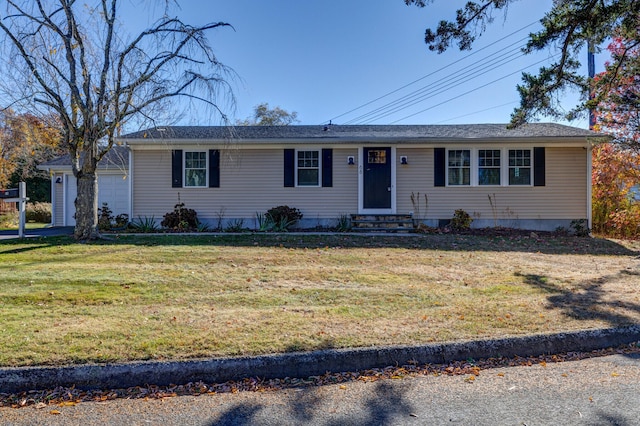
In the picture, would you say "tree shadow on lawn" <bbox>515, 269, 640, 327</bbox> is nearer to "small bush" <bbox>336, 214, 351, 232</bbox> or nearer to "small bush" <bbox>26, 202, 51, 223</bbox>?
"small bush" <bbox>336, 214, 351, 232</bbox>

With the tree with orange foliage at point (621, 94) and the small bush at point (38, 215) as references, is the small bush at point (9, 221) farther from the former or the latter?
the tree with orange foliage at point (621, 94)

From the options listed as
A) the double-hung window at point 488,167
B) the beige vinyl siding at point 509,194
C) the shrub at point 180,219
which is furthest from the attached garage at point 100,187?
the double-hung window at point 488,167

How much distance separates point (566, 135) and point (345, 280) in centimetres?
970

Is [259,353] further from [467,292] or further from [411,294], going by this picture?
[467,292]

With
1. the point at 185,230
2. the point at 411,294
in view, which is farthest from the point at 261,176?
the point at 411,294

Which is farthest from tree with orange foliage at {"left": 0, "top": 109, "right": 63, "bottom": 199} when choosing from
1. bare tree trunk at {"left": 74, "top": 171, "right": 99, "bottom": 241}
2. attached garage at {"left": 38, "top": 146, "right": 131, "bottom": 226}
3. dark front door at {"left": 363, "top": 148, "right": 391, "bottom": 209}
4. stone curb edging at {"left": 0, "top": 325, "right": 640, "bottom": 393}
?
stone curb edging at {"left": 0, "top": 325, "right": 640, "bottom": 393}

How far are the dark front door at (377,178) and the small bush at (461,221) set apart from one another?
2.04 meters

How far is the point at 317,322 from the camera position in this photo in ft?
14.2

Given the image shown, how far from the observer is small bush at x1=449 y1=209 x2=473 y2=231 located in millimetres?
12594

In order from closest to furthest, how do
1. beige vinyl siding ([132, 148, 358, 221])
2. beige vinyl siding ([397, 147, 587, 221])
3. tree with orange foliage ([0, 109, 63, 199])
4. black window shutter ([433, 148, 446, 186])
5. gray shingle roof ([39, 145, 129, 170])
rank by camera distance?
1. beige vinyl siding ([397, 147, 587, 221])
2. black window shutter ([433, 148, 446, 186])
3. beige vinyl siding ([132, 148, 358, 221])
4. gray shingle roof ([39, 145, 129, 170])
5. tree with orange foliage ([0, 109, 63, 199])

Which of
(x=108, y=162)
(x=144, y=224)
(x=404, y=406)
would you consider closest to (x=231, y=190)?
(x=144, y=224)

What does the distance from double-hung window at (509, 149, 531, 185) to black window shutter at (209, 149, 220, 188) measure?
926 centimetres

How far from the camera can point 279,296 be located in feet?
17.8

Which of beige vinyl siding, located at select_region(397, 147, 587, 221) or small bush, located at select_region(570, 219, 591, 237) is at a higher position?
beige vinyl siding, located at select_region(397, 147, 587, 221)
